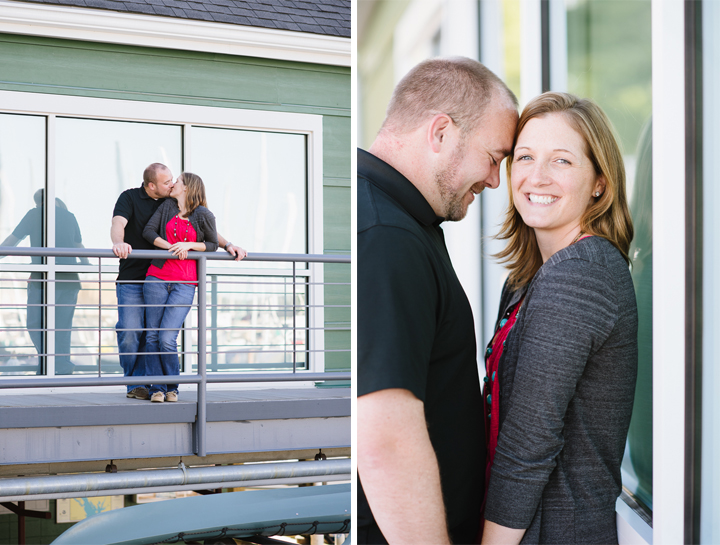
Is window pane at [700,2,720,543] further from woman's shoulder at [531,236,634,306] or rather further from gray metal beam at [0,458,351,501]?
gray metal beam at [0,458,351,501]

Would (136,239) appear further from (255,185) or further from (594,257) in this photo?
(594,257)

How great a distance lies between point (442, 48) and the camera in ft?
4.64

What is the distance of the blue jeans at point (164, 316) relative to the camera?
362 cm

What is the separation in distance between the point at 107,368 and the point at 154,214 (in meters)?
1.59

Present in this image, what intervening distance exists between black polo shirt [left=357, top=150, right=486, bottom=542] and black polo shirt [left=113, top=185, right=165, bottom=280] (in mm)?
2752

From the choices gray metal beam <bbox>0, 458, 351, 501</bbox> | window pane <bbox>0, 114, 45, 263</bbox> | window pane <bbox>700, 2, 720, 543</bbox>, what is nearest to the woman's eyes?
window pane <bbox>700, 2, 720, 543</bbox>

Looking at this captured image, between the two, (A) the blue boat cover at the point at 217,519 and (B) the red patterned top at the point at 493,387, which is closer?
(B) the red patterned top at the point at 493,387

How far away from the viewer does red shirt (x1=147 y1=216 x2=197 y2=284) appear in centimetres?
354

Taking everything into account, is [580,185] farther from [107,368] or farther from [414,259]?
[107,368]

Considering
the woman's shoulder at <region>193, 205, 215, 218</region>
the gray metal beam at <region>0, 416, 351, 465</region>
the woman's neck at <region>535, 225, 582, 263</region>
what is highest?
the woman's shoulder at <region>193, 205, 215, 218</region>

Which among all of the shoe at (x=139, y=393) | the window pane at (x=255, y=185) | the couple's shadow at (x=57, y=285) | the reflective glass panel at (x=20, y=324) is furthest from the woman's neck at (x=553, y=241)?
the reflective glass panel at (x=20, y=324)

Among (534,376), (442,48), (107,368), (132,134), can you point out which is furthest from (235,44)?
(534,376)

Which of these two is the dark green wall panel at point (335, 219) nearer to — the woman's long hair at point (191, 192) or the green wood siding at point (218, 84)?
the green wood siding at point (218, 84)

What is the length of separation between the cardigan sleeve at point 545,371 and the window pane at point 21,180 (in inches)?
165
